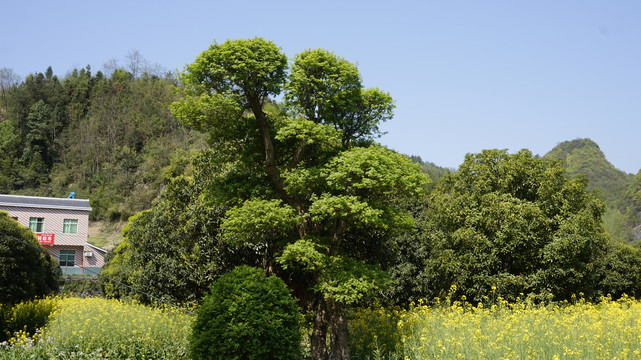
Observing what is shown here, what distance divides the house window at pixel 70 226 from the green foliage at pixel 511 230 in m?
28.1

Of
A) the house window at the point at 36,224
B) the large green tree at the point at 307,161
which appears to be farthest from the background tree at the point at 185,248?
the house window at the point at 36,224

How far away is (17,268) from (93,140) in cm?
5928

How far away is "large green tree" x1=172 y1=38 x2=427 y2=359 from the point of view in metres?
10.1

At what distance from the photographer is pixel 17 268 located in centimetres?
1239

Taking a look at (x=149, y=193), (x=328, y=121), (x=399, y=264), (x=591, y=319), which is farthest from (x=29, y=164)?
(x=591, y=319)

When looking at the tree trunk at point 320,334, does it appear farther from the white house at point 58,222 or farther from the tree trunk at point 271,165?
the white house at point 58,222

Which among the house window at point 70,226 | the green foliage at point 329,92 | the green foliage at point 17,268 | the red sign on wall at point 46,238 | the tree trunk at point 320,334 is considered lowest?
the tree trunk at point 320,334

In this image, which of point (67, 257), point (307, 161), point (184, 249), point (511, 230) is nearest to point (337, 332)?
point (307, 161)

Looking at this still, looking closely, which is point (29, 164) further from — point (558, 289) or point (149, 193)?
point (558, 289)

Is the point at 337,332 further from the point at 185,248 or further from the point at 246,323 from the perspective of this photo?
the point at 185,248

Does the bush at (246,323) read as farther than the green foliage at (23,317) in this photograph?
No

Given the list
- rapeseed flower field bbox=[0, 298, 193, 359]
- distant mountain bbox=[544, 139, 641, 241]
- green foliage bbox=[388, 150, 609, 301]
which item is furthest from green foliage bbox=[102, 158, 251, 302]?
distant mountain bbox=[544, 139, 641, 241]

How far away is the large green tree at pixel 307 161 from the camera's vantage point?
33.1 ft

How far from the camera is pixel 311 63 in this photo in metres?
10.7
